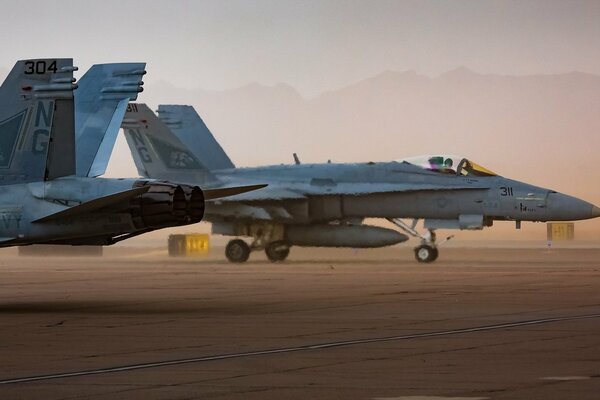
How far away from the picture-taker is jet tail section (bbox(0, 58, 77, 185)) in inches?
752

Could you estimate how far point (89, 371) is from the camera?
38.2ft

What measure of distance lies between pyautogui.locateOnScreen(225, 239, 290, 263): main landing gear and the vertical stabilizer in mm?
3842

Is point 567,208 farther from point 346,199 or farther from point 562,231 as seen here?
point 562,231

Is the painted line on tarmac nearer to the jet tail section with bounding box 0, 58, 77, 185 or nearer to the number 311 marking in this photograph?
→ the jet tail section with bounding box 0, 58, 77, 185

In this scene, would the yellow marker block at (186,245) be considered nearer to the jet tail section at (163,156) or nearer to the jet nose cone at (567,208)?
the jet tail section at (163,156)

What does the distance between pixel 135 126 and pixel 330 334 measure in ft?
87.1

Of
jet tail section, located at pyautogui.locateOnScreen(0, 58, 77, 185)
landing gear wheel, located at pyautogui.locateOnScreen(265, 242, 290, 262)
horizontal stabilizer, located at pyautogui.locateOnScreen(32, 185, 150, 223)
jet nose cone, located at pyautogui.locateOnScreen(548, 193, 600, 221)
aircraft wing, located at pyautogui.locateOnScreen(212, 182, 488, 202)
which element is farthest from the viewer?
landing gear wheel, located at pyautogui.locateOnScreen(265, 242, 290, 262)

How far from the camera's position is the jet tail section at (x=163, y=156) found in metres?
41.5

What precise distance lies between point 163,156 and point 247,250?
4.01 metres

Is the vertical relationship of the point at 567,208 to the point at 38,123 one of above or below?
below

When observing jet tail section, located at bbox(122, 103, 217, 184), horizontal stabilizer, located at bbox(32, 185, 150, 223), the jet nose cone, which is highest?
jet tail section, located at bbox(122, 103, 217, 184)

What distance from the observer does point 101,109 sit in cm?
2164

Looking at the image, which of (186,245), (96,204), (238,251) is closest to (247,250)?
(238,251)

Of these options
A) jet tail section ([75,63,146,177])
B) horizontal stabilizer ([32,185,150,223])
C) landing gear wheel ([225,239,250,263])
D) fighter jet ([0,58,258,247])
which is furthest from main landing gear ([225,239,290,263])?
horizontal stabilizer ([32,185,150,223])
